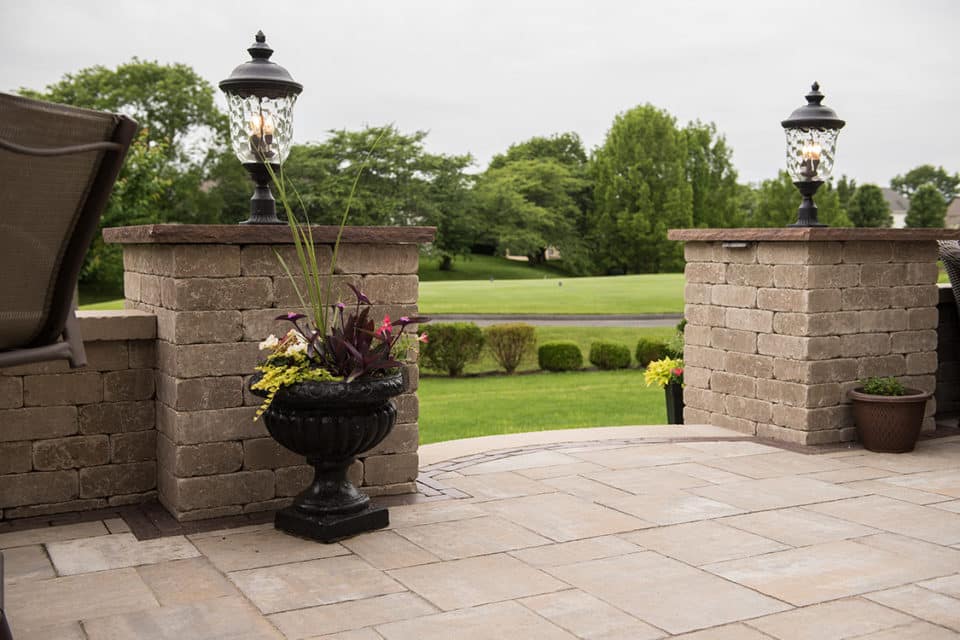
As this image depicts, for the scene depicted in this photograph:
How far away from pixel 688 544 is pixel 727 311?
283cm

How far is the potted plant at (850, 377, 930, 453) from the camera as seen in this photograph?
18.4 feet

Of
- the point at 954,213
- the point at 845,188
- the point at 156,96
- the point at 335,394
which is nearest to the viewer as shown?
the point at 335,394

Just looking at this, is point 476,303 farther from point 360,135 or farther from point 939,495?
point 360,135

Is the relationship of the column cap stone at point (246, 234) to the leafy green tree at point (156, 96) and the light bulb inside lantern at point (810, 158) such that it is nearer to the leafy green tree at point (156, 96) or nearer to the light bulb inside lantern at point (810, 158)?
the light bulb inside lantern at point (810, 158)

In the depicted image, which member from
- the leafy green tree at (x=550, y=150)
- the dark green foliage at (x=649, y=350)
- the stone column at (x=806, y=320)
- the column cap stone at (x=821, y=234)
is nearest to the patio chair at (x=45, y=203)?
the column cap stone at (x=821, y=234)

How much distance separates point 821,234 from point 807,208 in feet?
1.94

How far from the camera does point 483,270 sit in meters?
45.1

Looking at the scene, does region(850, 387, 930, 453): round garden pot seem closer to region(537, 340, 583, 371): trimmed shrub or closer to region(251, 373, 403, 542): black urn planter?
region(251, 373, 403, 542): black urn planter

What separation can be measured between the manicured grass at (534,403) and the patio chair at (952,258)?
12.2 feet

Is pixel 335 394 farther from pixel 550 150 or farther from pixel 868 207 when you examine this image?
pixel 868 207

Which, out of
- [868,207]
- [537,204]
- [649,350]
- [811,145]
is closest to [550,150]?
[537,204]

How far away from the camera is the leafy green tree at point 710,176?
5028cm

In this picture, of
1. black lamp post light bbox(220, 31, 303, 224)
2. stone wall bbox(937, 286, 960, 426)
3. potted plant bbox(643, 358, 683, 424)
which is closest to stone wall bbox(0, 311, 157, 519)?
black lamp post light bbox(220, 31, 303, 224)

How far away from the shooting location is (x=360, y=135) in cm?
4225
